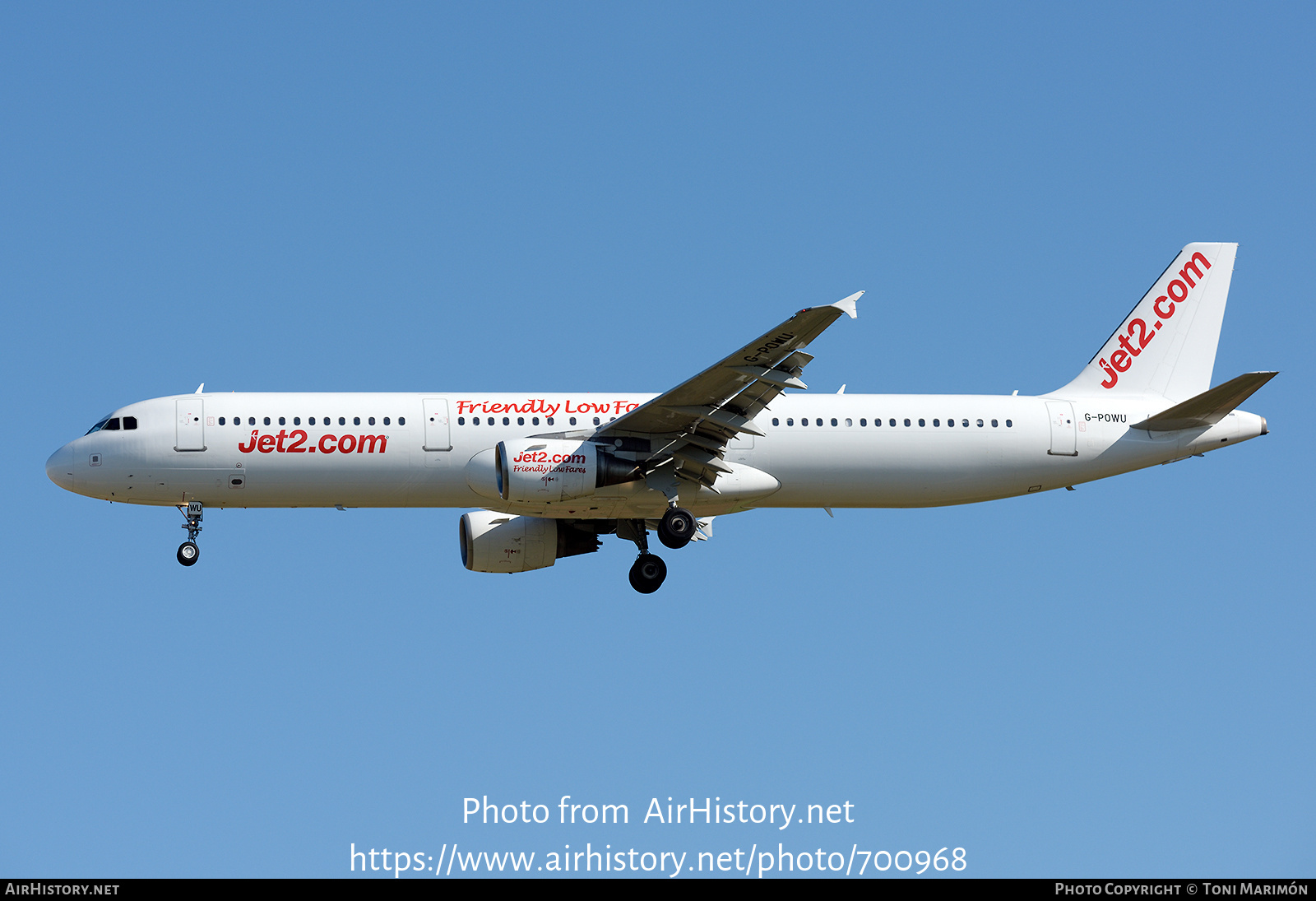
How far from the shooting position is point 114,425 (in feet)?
115

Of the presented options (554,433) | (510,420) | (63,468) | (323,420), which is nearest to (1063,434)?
Result: (554,433)

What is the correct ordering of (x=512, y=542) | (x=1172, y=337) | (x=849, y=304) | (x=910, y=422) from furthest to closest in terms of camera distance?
1. (x=1172, y=337)
2. (x=512, y=542)
3. (x=910, y=422)
4. (x=849, y=304)

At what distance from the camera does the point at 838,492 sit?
117ft

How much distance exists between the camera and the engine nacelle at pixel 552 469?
1294 inches

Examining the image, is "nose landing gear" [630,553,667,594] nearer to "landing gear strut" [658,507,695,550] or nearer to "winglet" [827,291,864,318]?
"landing gear strut" [658,507,695,550]

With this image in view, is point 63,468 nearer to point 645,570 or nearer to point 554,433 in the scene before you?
point 554,433

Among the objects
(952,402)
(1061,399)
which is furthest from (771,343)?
(1061,399)

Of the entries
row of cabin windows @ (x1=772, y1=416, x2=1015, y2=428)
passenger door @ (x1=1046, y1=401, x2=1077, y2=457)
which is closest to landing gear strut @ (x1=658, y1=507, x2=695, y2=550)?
row of cabin windows @ (x1=772, y1=416, x2=1015, y2=428)

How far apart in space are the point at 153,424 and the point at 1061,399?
20.8 m

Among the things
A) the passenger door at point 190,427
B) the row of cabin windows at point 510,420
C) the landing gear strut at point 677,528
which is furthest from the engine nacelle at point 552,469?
the passenger door at point 190,427

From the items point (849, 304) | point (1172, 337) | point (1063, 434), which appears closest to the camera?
point (849, 304)

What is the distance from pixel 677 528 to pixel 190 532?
35.4 feet

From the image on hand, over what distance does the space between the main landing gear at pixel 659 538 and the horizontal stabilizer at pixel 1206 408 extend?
36.2ft
